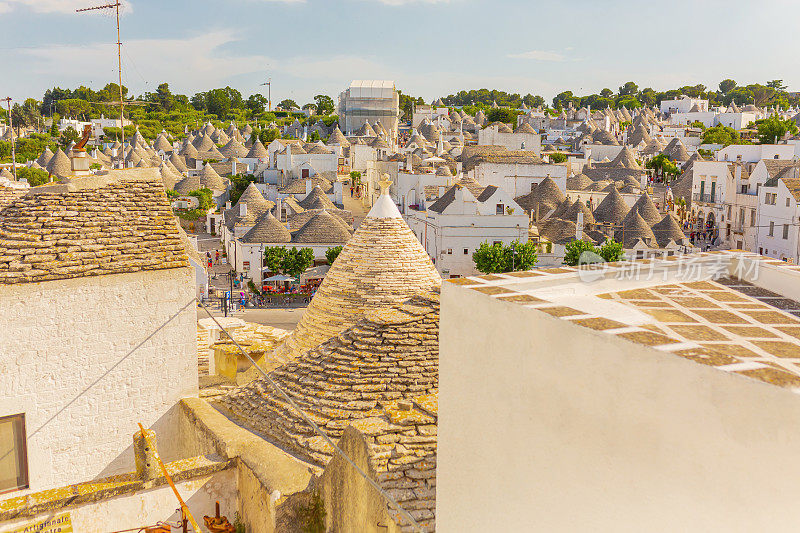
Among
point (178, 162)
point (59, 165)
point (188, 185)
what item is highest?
point (178, 162)

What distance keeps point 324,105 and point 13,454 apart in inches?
4908

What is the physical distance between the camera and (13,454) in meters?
10.4

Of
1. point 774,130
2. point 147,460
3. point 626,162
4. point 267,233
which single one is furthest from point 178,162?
point 147,460

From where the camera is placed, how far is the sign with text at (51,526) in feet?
28.9

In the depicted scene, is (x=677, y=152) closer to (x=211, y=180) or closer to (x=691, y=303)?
(x=211, y=180)

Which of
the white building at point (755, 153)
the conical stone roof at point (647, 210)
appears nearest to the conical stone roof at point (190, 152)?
the conical stone roof at point (647, 210)

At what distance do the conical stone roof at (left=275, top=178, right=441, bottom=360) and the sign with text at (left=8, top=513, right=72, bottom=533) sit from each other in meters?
5.72

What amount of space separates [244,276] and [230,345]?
2653cm

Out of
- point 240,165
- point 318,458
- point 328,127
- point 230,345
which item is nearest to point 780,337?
point 318,458

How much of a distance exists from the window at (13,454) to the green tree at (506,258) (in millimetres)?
29554

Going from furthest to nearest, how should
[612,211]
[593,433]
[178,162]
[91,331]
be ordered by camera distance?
[178,162] < [612,211] < [91,331] < [593,433]

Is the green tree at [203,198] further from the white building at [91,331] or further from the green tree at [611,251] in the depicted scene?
the white building at [91,331]

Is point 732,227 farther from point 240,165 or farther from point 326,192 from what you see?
point 240,165

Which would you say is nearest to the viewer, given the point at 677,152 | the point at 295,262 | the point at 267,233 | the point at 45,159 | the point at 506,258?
the point at 506,258
